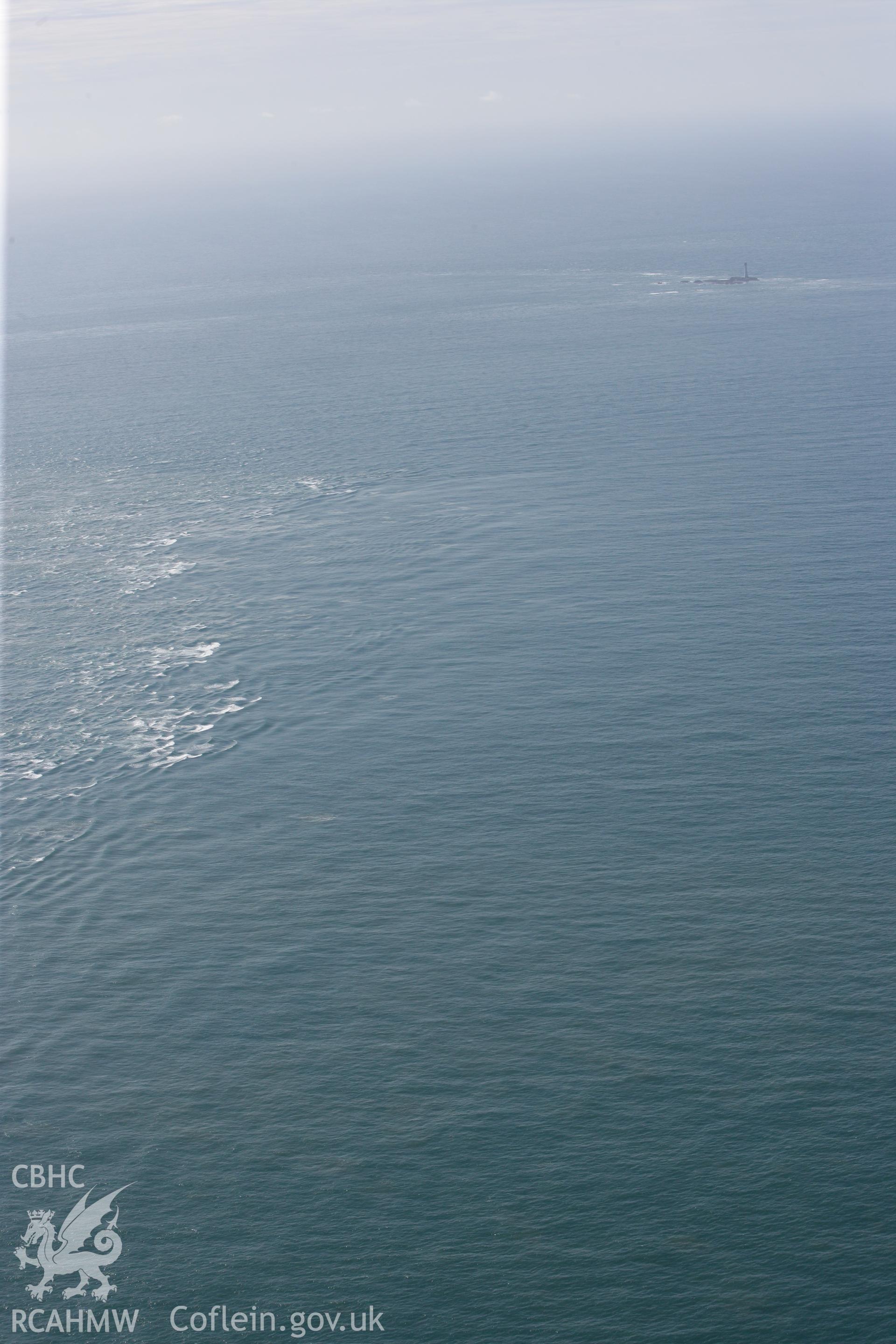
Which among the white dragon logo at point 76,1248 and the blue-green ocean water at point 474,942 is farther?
the white dragon logo at point 76,1248

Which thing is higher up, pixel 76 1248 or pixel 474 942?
pixel 474 942

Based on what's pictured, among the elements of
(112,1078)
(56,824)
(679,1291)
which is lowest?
(679,1291)

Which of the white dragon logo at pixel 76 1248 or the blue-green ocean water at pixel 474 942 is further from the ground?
the blue-green ocean water at pixel 474 942

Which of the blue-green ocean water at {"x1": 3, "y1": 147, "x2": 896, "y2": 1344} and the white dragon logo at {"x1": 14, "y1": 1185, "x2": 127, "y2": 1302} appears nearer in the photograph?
the blue-green ocean water at {"x1": 3, "y1": 147, "x2": 896, "y2": 1344}

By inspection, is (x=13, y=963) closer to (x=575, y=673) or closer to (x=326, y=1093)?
(x=326, y=1093)

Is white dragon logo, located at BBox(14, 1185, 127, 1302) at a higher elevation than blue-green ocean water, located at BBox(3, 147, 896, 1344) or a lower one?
lower

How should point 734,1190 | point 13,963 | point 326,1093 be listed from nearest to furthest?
1. point 734,1190
2. point 326,1093
3. point 13,963

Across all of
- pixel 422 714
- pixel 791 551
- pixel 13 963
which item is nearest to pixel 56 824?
pixel 13 963

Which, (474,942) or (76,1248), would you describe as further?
(474,942)
